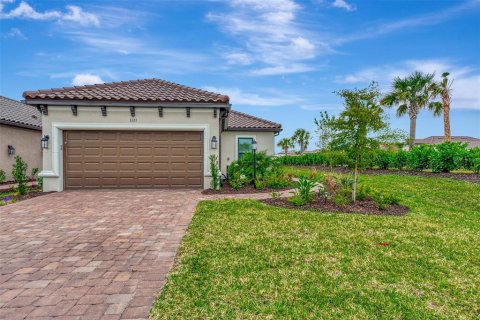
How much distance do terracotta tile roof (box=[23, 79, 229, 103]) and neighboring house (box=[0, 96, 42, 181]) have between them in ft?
16.8

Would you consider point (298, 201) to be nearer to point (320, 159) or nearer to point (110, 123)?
point (110, 123)

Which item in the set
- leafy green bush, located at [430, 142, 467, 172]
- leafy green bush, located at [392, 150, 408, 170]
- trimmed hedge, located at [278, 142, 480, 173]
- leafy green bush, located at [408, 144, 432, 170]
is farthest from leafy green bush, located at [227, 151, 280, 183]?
leafy green bush, located at [392, 150, 408, 170]

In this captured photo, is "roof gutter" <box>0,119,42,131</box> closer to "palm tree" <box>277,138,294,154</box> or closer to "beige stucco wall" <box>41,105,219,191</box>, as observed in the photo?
"beige stucco wall" <box>41,105,219,191</box>

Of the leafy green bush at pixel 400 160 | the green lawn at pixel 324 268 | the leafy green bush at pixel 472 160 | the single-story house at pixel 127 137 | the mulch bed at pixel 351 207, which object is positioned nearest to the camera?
the green lawn at pixel 324 268

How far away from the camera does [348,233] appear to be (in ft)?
17.8

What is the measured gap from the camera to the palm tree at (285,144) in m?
60.0

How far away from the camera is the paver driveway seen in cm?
293

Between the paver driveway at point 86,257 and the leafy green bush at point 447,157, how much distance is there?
1395cm

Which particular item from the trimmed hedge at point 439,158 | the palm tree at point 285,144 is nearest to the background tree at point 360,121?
the trimmed hedge at point 439,158

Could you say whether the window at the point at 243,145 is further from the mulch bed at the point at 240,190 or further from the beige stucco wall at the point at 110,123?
the mulch bed at the point at 240,190

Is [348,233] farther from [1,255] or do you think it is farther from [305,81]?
[305,81]

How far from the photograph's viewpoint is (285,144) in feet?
199

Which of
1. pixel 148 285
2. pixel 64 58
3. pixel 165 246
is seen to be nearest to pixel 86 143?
pixel 64 58

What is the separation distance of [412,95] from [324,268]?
30.8 m
